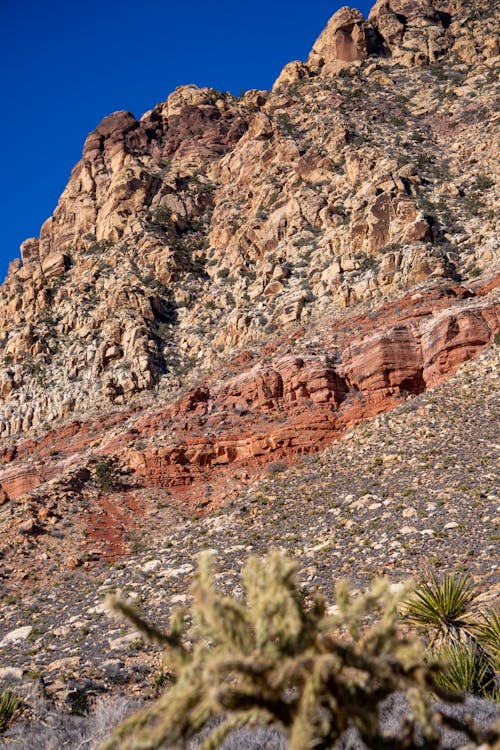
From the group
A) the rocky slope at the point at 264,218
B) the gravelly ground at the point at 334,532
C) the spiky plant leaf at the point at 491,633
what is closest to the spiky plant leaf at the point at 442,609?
the spiky plant leaf at the point at 491,633

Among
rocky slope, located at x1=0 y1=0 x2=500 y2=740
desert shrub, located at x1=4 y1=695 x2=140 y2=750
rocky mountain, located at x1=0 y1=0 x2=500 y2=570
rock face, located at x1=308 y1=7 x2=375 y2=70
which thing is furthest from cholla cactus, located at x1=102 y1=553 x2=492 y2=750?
rock face, located at x1=308 y1=7 x2=375 y2=70

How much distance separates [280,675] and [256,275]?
44126mm

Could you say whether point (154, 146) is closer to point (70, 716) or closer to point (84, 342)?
point (84, 342)

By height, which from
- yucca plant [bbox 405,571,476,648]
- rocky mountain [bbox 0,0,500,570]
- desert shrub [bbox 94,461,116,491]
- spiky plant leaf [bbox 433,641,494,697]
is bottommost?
spiky plant leaf [bbox 433,641,494,697]

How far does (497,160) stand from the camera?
149 ft

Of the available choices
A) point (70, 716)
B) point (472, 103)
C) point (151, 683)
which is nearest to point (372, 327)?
point (151, 683)

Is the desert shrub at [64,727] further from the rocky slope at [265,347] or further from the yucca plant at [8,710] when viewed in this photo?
the rocky slope at [265,347]

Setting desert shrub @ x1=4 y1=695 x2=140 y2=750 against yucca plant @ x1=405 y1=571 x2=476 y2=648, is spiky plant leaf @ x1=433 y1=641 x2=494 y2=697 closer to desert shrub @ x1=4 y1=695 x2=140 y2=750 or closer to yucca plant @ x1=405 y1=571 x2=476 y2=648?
yucca plant @ x1=405 y1=571 x2=476 y2=648

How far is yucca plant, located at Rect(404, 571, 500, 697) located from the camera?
25.7 ft

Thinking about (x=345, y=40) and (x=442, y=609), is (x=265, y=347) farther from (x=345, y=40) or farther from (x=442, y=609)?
(x=345, y=40)

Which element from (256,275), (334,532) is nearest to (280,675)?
(334,532)

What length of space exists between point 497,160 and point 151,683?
47961 millimetres

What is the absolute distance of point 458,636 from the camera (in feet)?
29.2

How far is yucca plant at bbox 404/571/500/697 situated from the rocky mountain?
1630cm
